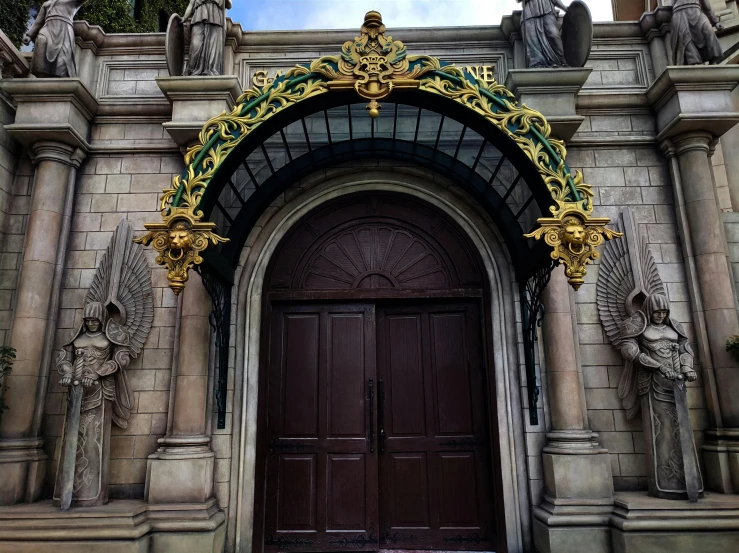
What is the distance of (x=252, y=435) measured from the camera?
6164mm

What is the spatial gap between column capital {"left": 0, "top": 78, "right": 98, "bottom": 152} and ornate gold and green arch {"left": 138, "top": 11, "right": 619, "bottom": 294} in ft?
8.13

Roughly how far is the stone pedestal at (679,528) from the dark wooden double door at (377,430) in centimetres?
164

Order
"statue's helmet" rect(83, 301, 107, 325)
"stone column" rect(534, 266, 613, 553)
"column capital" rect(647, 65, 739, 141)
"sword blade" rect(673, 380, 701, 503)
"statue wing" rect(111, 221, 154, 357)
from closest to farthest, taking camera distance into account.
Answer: "sword blade" rect(673, 380, 701, 503) → "stone column" rect(534, 266, 613, 553) → "statue's helmet" rect(83, 301, 107, 325) → "statue wing" rect(111, 221, 154, 357) → "column capital" rect(647, 65, 739, 141)

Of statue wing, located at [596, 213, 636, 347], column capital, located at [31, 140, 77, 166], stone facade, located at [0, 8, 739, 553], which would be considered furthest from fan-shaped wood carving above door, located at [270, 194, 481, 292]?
column capital, located at [31, 140, 77, 166]

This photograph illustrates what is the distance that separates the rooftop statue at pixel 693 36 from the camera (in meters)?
6.55

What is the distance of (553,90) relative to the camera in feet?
20.7

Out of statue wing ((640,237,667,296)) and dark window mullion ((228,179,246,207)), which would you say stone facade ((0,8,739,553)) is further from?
dark window mullion ((228,179,246,207))

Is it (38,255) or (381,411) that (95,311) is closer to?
(38,255)

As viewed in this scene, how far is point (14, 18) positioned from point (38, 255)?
789 cm

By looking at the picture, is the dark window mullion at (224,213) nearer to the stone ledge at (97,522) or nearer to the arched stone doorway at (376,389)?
the arched stone doorway at (376,389)

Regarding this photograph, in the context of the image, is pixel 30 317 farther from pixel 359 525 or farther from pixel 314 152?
pixel 359 525

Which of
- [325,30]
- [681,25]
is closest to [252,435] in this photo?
[325,30]

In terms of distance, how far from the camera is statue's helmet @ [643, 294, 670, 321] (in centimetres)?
561

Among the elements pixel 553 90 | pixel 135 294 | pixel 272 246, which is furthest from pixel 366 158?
pixel 135 294
